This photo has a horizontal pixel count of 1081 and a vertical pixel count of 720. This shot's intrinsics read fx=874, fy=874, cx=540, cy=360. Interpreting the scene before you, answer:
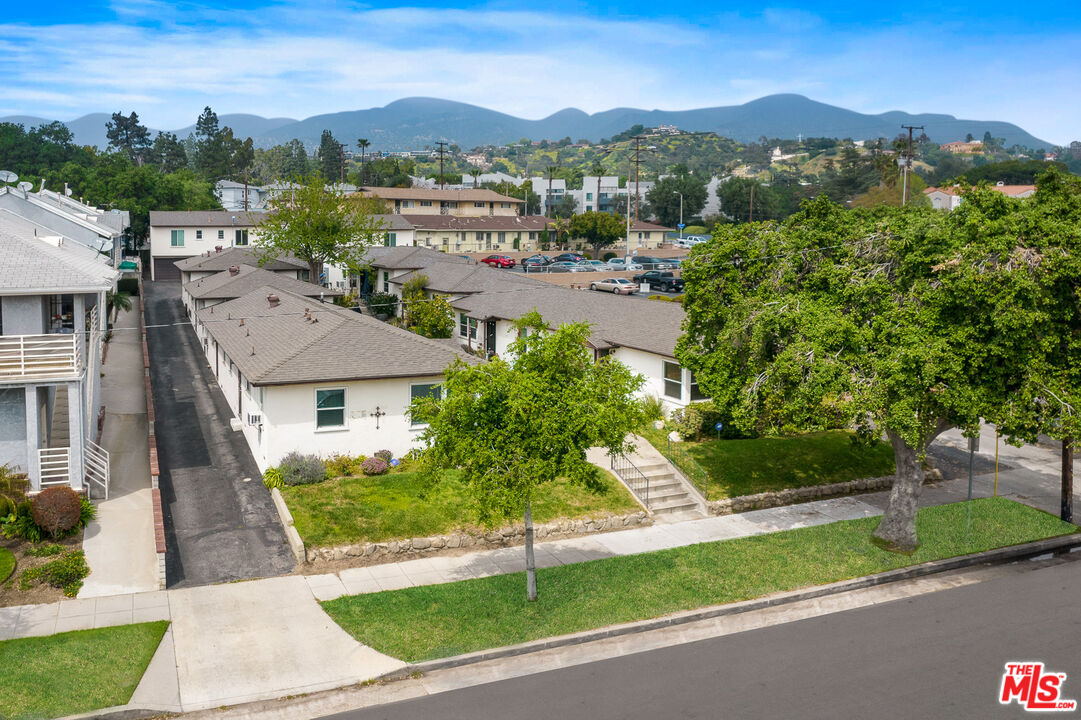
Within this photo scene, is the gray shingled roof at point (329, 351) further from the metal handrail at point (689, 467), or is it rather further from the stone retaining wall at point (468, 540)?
the metal handrail at point (689, 467)

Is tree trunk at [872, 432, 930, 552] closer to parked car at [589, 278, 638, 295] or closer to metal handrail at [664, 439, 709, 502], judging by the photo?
metal handrail at [664, 439, 709, 502]

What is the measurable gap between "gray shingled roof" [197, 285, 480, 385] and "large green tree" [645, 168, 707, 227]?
333 ft

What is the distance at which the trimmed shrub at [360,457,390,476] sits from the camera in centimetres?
2498

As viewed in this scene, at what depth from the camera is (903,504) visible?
2195 cm

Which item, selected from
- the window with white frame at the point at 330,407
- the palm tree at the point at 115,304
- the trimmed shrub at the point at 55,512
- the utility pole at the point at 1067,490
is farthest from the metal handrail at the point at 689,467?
the palm tree at the point at 115,304

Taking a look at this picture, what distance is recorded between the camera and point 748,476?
2659 centimetres

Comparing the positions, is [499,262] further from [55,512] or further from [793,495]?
[55,512]

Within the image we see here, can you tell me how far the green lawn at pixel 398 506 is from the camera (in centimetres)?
2134

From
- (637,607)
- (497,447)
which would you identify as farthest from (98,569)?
(637,607)

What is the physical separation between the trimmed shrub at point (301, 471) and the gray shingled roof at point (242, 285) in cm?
2077

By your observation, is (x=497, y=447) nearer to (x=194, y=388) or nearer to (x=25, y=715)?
(x=25, y=715)

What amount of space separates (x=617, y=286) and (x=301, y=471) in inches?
1770

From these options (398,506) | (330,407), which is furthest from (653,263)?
(398,506)

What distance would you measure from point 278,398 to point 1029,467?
81.4 ft
